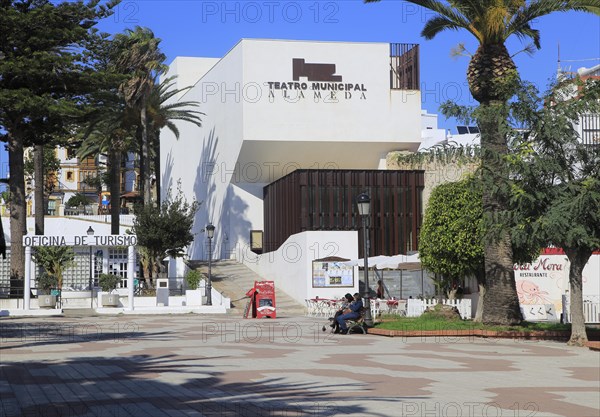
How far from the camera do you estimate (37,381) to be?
13.2 m

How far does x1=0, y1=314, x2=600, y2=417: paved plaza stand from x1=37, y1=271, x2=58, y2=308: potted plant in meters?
16.5

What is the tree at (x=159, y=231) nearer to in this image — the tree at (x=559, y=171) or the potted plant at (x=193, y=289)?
the potted plant at (x=193, y=289)

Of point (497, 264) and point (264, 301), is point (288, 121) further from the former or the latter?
point (497, 264)

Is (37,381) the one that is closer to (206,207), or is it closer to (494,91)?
(494,91)

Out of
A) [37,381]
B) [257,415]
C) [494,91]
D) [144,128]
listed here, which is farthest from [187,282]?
[257,415]

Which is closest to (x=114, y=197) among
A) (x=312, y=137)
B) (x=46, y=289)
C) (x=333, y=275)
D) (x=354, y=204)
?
(x=46, y=289)

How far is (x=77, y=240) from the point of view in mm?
37875

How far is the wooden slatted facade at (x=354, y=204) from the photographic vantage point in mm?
51250

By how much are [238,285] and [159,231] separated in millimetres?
5224

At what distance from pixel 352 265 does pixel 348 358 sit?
23574mm

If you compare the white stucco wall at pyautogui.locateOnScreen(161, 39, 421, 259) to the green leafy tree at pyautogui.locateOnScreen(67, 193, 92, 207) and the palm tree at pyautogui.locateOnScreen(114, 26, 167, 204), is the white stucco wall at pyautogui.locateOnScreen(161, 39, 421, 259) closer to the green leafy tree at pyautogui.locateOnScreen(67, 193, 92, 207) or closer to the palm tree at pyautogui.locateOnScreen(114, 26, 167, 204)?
the palm tree at pyautogui.locateOnScreen(114, 26, 167, 204)

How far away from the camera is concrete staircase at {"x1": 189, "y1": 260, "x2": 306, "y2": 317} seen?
1650 inches

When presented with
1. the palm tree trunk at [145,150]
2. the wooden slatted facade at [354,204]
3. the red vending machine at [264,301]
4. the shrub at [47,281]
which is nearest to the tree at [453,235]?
the red vending machine at [264,301]

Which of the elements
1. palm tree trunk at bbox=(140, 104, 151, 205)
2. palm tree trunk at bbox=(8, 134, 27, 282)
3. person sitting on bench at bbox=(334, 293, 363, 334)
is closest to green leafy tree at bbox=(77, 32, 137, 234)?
palm tree trunk at bbox=(140, 104, 151, 205)
